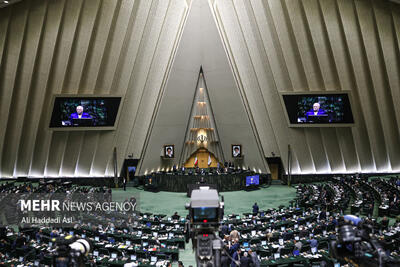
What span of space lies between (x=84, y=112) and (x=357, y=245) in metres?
22.0

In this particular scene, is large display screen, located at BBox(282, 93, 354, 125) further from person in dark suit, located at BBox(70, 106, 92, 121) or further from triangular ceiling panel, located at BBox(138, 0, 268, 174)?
person in dark suit, located at BBox(70, 106, 92, 121)

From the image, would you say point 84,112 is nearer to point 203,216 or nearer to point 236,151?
point 236,151

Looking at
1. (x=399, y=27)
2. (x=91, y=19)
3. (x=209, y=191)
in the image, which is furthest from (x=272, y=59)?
(x=209, y=191)

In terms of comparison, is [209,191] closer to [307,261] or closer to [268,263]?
[268,263]

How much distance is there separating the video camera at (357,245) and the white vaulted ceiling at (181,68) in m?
19.3

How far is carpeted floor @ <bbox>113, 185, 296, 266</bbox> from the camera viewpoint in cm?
1867

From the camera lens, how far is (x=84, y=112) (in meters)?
22.5

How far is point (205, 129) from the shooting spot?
106ft

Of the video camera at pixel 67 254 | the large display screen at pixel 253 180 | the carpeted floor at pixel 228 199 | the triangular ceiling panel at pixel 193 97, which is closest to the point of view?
the video camera at pixel 67 254

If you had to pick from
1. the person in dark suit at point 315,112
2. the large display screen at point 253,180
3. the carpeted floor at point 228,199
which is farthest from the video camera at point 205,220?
the person in dark suit at point 315,112

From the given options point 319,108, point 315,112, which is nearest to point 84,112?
point 315,112

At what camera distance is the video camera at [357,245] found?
135 inches

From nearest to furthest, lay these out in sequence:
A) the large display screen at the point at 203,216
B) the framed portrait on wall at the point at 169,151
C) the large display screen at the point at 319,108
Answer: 1. the large display screen at the point at 203,216
2. the large display screen at the point at 319,108
3. the framed portrait on wall at the point at 169,151

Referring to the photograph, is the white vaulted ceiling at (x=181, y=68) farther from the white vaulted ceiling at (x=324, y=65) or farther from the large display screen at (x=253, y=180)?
the large display screen at (x=253, y=180)
